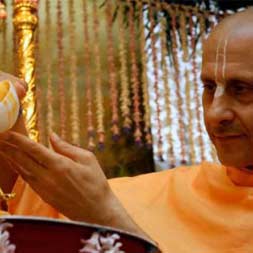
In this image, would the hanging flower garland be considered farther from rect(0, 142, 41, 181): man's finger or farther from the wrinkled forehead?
rect(0, 142, 41, 181): man's finger

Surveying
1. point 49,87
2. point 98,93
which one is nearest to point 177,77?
point 98,93

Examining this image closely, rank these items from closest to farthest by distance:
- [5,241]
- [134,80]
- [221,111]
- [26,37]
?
1. [5,241]
2. [221,111]
3. [26,37]
4. [134,80]

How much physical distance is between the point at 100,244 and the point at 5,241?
0.09 meters

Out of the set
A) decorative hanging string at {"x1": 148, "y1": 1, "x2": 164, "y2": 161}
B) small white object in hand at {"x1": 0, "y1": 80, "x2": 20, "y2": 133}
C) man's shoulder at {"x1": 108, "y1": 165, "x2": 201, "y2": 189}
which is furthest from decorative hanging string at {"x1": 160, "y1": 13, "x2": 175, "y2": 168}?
small white object in hand at {"x1": 0, "y1": 80, "x2": 20, "y2": 133}

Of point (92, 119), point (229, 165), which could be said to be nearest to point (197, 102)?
point (92, 119)

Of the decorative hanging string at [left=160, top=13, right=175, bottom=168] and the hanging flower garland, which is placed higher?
the hanging flower garland

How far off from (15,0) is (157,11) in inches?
20.3

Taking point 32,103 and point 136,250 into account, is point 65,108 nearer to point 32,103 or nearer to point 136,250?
point 32,103

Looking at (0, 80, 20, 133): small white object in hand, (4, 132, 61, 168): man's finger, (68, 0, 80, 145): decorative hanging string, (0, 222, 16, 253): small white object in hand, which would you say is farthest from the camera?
(68, 0, 80, 145): decorative hanging string

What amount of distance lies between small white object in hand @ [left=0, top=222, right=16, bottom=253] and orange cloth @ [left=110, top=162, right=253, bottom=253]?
28.8 inches

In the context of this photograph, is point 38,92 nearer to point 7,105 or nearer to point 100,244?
point 7,105

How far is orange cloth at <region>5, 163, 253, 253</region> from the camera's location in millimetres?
1368

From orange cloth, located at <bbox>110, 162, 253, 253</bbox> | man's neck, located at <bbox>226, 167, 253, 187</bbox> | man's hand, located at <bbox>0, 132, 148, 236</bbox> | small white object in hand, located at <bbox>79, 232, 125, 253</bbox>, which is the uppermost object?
small white object in hand, located at <bbox>79, 232, 125, 253</bbox>

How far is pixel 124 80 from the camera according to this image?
2314mm
